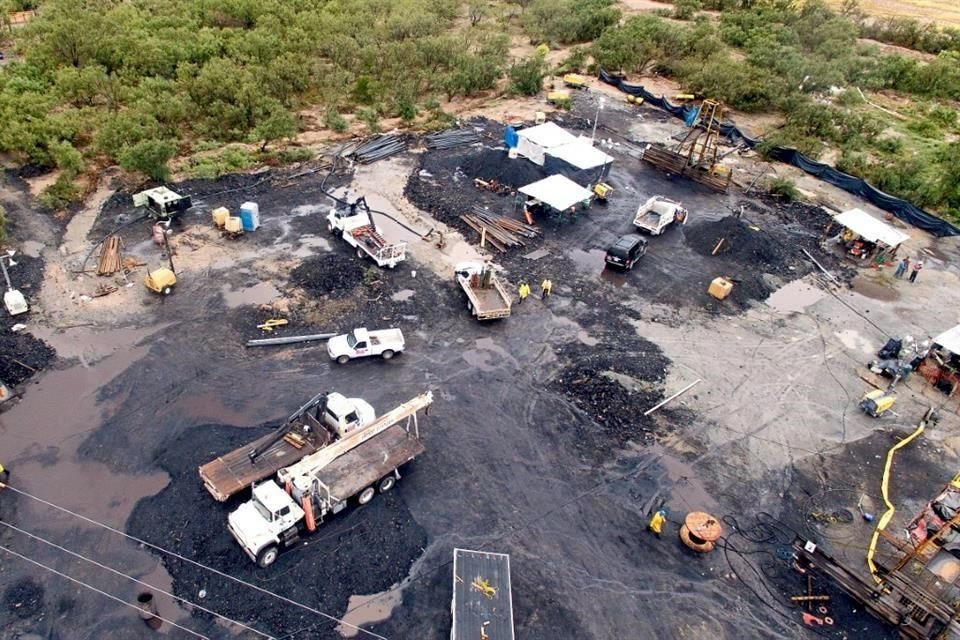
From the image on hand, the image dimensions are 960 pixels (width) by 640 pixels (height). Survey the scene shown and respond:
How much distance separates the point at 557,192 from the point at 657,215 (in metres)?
7.10

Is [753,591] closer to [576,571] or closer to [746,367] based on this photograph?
[576,571]

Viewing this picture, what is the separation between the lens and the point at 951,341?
3350 cm

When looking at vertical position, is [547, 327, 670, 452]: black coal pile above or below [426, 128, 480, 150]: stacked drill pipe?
below

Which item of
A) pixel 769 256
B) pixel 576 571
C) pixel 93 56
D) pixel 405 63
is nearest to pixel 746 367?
pixel 769 256

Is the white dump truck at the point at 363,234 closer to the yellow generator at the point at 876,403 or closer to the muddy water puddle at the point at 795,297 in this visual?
the muddy water puddle at the point at 795,297

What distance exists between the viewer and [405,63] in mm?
62906

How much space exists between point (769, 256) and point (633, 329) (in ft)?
43.5

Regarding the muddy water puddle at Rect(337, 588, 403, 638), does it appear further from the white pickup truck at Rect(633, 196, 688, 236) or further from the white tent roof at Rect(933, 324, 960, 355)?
the white tent roof at Rect(933, 324, 960, 355)

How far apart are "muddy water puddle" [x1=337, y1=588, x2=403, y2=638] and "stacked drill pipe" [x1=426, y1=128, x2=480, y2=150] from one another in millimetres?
38607

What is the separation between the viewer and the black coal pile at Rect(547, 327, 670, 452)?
96.4 feet

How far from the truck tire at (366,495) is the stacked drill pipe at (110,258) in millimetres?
21683

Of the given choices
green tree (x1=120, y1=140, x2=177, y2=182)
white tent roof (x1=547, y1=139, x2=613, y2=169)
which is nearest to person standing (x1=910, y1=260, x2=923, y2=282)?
white tent roof (x1=547, y1=139, x2=613, y2=169)

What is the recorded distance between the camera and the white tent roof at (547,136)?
163ft

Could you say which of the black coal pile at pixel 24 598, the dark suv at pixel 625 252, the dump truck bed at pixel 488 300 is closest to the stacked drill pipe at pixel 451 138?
the dark suv at pixel 625 252
